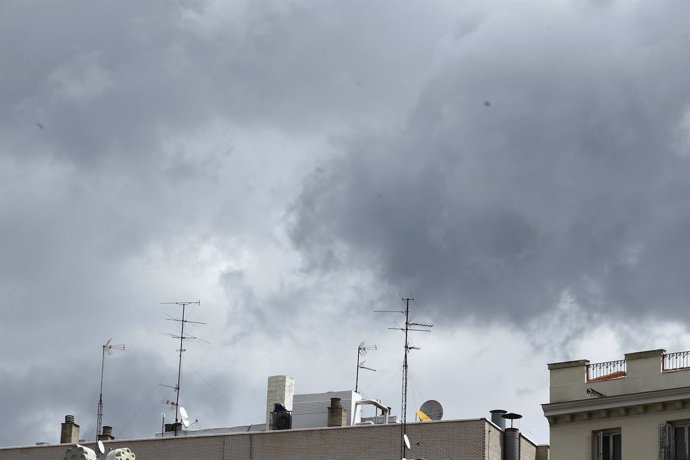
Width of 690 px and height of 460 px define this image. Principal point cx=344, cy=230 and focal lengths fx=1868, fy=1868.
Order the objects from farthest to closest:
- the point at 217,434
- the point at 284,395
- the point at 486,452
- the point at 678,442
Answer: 1. the point at 284,395
2. the point at 217,434
3. the point at 486,452
4. the point at 678,442

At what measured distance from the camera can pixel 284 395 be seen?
3492 inches

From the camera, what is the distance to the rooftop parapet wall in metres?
70.9

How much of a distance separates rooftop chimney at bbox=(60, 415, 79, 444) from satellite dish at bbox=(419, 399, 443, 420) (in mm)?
18012

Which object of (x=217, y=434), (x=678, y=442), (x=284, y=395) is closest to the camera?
Result: (x=678, y=442)

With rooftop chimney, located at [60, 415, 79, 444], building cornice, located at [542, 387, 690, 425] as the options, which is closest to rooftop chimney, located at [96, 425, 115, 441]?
rooftop chimney, located at [60, 415, 79, 444]

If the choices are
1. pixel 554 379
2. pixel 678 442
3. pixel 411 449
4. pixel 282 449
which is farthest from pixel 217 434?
pixel 678 442

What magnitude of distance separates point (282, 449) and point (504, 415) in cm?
977

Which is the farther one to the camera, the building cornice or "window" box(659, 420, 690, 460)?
"window" box(659, 420, 690, 460)

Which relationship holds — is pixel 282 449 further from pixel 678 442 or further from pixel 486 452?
pixel 678 442

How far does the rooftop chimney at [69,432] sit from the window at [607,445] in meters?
27.9

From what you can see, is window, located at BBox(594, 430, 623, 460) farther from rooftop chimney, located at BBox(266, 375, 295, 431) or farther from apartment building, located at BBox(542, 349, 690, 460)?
rooftop chimney, located at BBox(266, 375, 295, 431)

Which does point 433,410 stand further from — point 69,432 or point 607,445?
point 69,432

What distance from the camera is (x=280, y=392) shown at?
8894cm

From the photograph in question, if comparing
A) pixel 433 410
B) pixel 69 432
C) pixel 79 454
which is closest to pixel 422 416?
pixel 433 410
